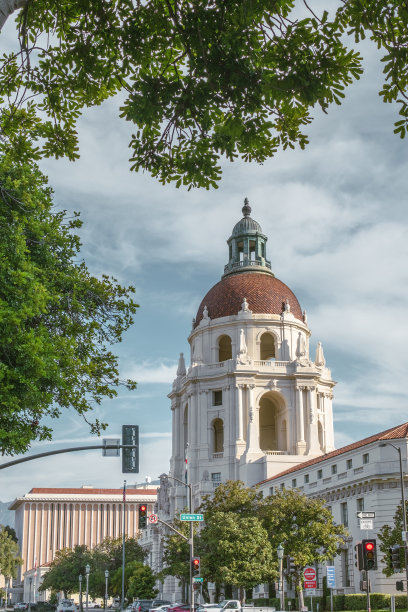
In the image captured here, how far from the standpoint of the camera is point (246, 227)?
355 ft

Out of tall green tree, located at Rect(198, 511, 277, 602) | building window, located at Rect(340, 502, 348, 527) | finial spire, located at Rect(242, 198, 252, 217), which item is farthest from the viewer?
finial spire, located at Rect(242, 198, 252, 217)

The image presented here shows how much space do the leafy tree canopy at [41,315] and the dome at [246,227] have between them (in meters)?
84.3

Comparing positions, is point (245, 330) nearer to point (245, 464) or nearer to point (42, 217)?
point (245, 464)

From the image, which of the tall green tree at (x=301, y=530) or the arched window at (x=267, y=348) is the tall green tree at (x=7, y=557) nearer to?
the arched window at (x=267, y=348)

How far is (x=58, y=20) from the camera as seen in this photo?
10.1m

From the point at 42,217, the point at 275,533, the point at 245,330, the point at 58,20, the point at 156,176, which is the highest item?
the point at 245,330

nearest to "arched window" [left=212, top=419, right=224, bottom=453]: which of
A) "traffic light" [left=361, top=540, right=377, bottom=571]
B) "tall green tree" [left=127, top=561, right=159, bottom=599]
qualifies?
"tall green tree" [left=127, top=561, right=159, bottom=599]

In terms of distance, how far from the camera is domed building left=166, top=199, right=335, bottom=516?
93.0m

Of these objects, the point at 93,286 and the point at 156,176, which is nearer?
the point at 156,176

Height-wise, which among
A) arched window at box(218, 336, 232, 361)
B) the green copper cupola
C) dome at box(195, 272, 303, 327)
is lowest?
arched window at box(218, 336, 232, 361)

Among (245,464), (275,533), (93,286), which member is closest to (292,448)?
(245,464)

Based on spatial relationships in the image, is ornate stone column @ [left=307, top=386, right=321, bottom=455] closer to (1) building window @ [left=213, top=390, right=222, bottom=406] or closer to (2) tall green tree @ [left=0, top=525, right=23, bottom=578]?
(1) building window @ [left=213, top=390, right=222, bottom=406]

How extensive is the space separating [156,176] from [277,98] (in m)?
1.92

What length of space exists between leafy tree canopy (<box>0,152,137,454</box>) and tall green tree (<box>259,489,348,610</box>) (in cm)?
3688
